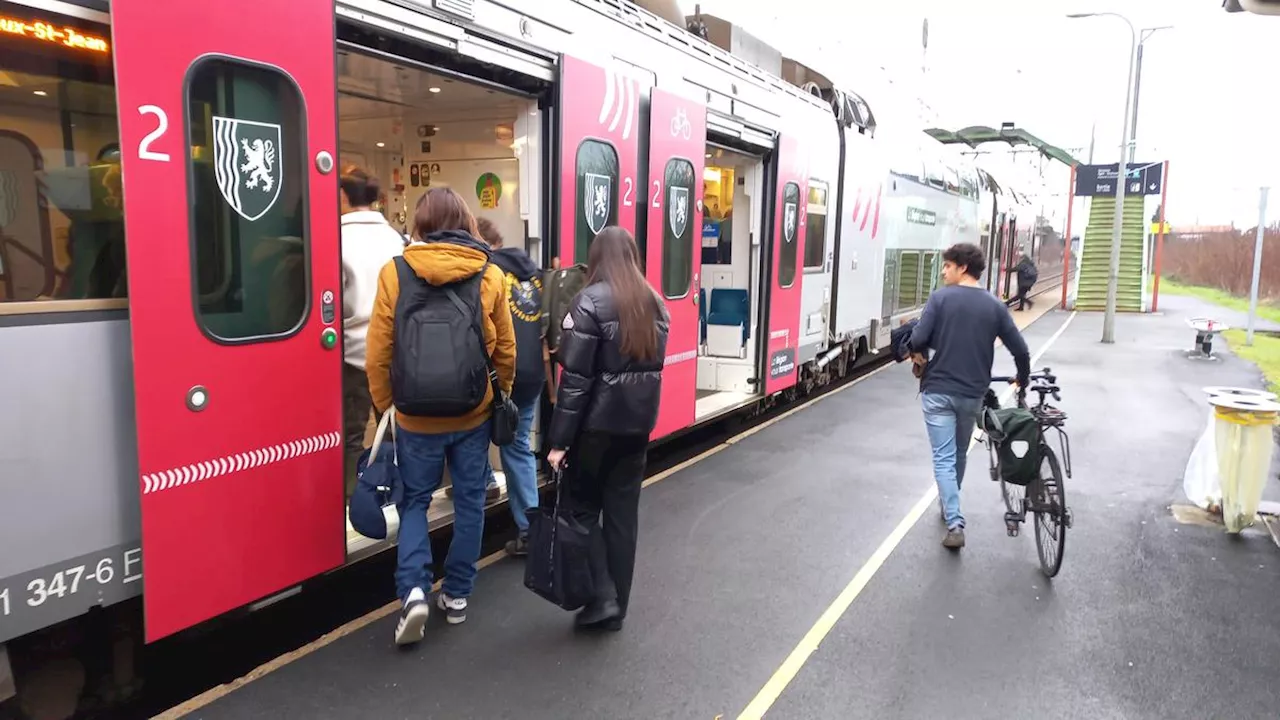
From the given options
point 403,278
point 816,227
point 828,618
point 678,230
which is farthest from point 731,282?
point 403,278

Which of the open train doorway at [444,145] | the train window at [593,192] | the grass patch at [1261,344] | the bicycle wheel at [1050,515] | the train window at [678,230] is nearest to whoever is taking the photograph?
the bicycle wheel at [1050,515]

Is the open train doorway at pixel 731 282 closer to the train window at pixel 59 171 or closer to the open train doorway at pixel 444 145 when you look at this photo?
the open train doorway at pixel 444 145

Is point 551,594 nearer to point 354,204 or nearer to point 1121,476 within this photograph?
point 354,204

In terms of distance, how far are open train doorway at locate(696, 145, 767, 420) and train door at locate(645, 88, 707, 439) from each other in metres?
1.01

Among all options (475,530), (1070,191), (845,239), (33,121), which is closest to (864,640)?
(475,530)

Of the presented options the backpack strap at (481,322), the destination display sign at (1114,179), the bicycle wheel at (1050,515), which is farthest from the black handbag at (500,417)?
the destination display sign at (1114,179)

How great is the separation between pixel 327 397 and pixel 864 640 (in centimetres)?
262

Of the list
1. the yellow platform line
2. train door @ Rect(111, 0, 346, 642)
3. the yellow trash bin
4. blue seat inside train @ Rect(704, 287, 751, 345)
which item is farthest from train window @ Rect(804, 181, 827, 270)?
train door @ Rect(111, 0, 346, 642)

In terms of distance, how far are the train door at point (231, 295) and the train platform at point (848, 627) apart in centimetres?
64

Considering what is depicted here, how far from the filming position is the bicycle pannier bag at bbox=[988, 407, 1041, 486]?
479cm

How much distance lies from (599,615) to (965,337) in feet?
8.75

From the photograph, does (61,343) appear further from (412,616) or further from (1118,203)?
(1118,203)

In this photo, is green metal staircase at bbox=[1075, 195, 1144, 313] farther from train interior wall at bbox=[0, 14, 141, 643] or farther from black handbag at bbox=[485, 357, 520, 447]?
train interior wall at bbox=[0, 14, 141, 643]

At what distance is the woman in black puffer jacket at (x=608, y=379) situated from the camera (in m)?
3.66
